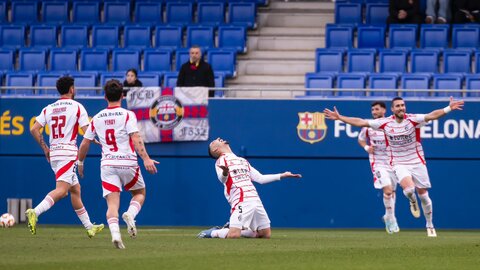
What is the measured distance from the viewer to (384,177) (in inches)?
835

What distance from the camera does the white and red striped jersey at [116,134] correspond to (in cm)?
1486

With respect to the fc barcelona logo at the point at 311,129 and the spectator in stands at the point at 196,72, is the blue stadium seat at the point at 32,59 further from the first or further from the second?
the fc barcelona logo at the point at 311,129

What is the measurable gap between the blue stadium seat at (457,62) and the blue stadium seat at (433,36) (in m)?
0.95

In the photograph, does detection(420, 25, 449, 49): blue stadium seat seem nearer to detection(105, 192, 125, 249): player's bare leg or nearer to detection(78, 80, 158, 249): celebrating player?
detection(78, 80, 158, 249): celebrating player

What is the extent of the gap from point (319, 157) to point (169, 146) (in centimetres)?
287

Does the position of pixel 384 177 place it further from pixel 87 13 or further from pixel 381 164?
pixel 87 13

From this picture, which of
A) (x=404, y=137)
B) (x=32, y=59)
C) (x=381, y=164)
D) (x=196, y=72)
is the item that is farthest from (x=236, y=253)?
(x=32, y=59)

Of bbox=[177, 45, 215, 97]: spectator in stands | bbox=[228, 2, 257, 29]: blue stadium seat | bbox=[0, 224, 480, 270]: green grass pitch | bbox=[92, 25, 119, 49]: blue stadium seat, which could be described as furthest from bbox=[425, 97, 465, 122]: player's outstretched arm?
bbox=[92, 25, 119, 49]: blue stadium seat

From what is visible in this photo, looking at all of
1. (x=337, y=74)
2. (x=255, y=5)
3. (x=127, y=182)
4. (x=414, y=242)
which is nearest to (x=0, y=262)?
(x=127, y=182)

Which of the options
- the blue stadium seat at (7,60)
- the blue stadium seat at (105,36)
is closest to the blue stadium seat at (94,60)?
the blue stadium seat at (105,36)

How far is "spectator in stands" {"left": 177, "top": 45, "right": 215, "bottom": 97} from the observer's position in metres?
23.1

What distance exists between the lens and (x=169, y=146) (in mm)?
23469

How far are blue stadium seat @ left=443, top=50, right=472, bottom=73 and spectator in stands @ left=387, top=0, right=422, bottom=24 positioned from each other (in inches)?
71.4

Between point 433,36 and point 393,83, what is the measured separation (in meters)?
2.49
